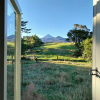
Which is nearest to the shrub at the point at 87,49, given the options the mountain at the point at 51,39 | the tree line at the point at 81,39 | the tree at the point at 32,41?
the tree line at the point at 81,39

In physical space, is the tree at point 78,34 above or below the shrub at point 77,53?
above

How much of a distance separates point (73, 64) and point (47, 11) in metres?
1.03

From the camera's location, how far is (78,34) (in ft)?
5.06

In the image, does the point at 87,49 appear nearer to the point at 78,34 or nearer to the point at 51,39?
the point at 78,34

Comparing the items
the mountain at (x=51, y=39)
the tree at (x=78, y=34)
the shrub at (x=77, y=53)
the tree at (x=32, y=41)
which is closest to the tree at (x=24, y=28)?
the tree at (x=32, y=41)

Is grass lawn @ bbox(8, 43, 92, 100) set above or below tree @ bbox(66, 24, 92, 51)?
below

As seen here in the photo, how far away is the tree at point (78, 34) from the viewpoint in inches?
59.2

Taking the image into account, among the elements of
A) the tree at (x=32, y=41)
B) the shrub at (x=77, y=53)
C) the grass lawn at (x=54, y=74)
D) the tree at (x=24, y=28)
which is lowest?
the grass lawn at (x=54, y=74)

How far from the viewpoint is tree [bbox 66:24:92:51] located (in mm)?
1505

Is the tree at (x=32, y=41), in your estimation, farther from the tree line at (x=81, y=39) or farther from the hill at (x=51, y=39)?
the tree line at (x=81, y=39)

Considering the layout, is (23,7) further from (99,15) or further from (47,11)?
(99,15)

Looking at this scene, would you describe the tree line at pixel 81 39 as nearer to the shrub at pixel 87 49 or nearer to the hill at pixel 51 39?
the shrub at pixel 87 49

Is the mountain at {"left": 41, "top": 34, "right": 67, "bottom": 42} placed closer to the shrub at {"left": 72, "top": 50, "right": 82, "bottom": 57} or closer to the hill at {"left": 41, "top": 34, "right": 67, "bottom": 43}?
the hill at {"left": 41, "top": 34, "right": 67, "bottom": 43}

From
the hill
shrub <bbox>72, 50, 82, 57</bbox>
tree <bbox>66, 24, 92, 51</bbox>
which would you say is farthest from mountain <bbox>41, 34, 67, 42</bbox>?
shrub <bbox>72, 50, 82, 57</bbox>
